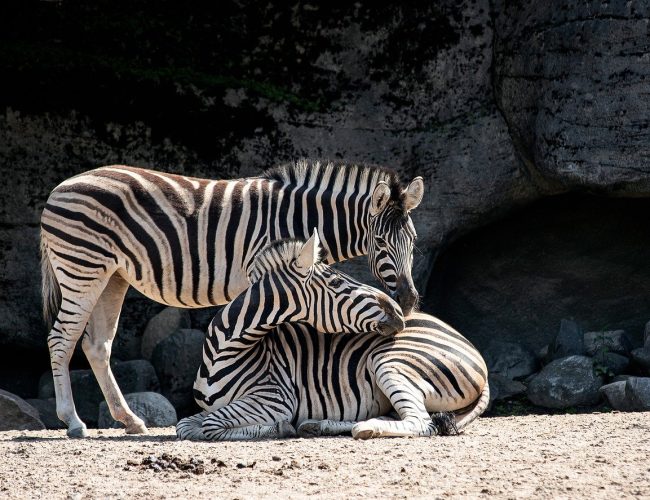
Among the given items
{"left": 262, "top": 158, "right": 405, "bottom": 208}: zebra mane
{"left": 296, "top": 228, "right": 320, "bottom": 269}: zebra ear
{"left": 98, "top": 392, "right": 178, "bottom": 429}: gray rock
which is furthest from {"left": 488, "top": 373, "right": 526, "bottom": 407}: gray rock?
{"left": 296, "top": 228, "right": 320, "bottom": 269}: zebra ear

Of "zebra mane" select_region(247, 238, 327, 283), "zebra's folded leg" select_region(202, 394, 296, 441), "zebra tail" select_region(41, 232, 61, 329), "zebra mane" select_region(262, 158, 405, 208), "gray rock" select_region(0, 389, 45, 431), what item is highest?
"zebra mane" select_region(262, 158, 405, 208)

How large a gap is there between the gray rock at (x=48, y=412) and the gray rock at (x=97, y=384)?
0.26 meters

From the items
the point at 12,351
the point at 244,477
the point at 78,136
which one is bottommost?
the point at 12,351

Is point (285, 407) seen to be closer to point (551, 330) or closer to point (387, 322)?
point (387, 322)

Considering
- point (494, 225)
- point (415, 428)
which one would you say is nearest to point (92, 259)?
point (415, 428)

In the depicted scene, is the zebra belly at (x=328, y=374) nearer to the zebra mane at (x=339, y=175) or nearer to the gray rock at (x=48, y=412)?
the zebra mane at (x=339, y=175)

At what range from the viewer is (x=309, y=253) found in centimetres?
873

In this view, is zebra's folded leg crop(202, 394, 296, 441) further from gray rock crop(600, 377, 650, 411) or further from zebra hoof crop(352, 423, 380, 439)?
gray rock crop(600, 377, 650, 411)

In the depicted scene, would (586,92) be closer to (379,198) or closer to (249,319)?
(379,198)

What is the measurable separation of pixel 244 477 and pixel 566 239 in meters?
8.14

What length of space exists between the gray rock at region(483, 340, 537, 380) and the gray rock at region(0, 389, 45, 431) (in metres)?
5.14

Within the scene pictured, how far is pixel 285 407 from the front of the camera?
8.72 m

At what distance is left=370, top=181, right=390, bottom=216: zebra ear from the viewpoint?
9.67 m

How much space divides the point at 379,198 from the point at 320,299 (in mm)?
1387
